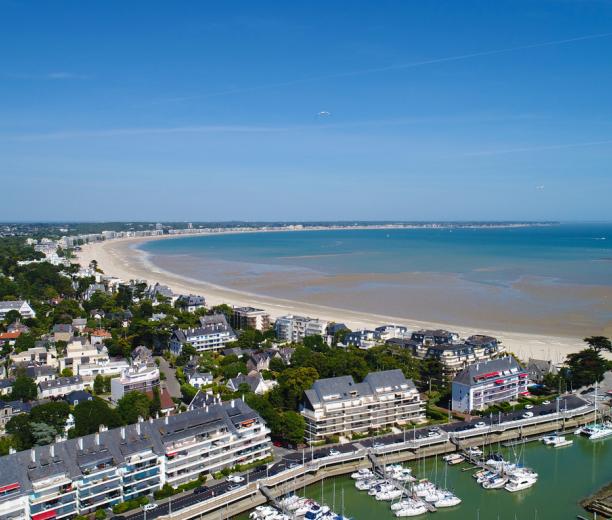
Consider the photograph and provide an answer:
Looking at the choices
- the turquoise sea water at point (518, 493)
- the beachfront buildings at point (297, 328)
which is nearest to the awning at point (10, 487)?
the turquoise sea water at point (518, 493)

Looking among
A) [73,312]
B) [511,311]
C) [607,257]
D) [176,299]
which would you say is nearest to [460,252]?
[607,257]

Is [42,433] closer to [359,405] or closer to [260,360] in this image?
[359,405]

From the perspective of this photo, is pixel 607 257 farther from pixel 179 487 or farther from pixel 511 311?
pixel 179 487

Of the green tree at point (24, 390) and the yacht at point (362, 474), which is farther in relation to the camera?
the green tree at point (24, 390)

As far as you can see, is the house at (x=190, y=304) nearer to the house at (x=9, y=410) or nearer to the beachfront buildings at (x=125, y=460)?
the house at (x=9, y=410)

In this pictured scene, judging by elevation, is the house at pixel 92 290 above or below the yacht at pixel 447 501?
above

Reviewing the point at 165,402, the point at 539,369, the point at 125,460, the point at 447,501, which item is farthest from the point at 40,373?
the point at 539,369
